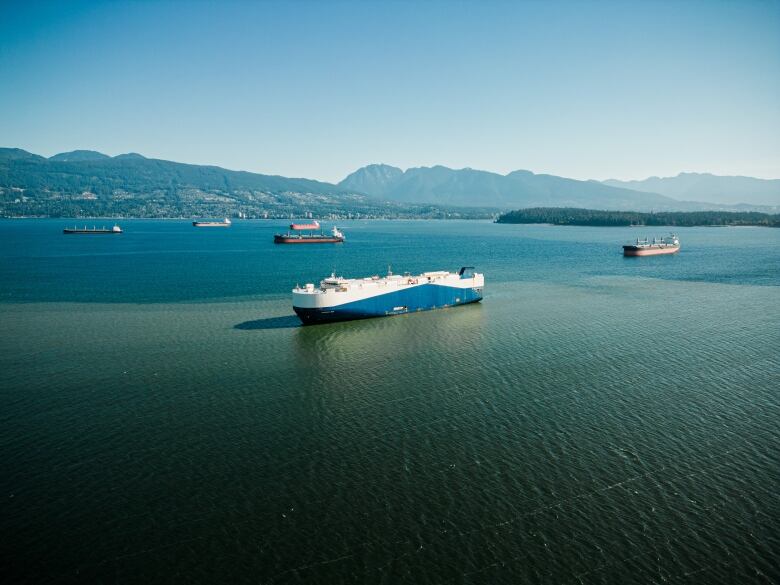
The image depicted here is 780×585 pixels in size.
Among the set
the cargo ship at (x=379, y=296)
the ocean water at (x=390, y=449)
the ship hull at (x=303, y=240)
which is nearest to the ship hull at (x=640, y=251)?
the ocean water at (x=390, y=449)

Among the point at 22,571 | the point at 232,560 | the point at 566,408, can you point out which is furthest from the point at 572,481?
→ the point at 22,571

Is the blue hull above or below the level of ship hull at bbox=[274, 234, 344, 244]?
above

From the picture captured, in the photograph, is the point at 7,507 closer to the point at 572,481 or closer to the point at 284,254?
the point at 572,481

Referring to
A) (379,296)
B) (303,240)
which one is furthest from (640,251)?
(303,240)

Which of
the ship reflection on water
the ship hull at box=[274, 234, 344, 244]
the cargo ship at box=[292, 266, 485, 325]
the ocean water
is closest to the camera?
the ocean water

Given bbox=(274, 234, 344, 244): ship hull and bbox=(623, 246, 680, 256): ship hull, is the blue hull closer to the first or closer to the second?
bbox=(623, 246, 680, 256): ship hull

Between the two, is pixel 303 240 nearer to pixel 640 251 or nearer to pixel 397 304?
pixel 640 251

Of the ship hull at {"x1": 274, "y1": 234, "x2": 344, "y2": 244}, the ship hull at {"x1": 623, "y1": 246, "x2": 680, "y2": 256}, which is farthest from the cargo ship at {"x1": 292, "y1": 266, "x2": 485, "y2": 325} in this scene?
the ship hull at {"x1": 274, "y1": 234, "x2": 344, "y2": 244}

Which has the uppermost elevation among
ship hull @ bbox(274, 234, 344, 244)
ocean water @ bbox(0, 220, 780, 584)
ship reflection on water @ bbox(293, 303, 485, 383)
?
ocean water @ bbox(0, 220, 780, 584)
